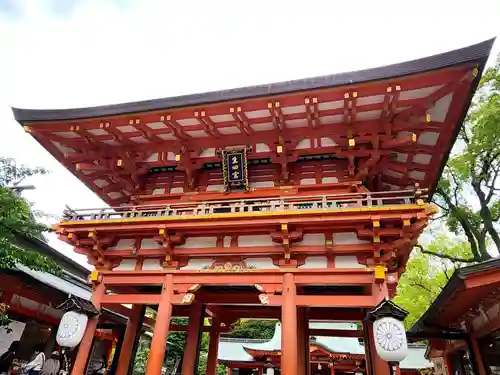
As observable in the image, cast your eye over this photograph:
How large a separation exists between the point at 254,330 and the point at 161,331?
93.6 feet

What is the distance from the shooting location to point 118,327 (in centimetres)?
1183

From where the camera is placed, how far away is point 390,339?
6133 millimetres

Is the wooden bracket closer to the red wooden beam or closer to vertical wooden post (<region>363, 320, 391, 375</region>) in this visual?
vertical wooden post (<region>363, 320, 391, 375</region>)

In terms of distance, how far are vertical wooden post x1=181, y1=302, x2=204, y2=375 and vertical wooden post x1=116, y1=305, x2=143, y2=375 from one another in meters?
1.50

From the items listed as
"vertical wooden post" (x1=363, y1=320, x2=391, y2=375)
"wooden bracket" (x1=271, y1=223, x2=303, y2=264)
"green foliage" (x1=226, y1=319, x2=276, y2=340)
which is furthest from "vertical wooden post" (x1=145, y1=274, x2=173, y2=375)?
"green foliage" (x1=226, y1=319, x2=276, y2=340)

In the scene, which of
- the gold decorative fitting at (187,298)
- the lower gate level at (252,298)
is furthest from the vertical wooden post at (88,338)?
the gold decorative fitting at (187,298)

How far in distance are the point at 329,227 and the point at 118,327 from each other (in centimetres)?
853

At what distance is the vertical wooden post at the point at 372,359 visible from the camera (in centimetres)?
728

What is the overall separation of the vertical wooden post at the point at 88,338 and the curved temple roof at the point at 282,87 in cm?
439

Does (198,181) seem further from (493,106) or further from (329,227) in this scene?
(493,106)

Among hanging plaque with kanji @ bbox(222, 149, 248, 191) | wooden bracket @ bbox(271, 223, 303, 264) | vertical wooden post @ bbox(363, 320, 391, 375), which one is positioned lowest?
vertical wooden post @ bbox(363, 320, 391, 375)

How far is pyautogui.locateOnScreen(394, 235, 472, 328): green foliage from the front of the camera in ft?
55.6

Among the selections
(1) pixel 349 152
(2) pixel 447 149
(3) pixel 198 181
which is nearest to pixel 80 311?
(3) pixel 198 181

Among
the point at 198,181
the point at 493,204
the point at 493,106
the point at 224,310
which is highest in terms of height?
the point at 493,106
